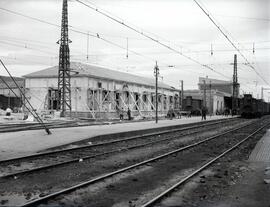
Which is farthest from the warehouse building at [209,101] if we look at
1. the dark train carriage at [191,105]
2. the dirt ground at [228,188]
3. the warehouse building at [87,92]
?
the dirt ground at [228,188]

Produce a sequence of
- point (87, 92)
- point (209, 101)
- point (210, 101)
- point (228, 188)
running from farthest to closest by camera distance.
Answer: point (209, 101), point (210, 101), point (87, 92), point (228, 188)

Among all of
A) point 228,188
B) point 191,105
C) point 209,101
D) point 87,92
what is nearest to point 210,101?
point 209,101

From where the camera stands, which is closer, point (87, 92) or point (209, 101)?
point (87, 92)

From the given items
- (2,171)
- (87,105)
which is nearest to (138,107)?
(87,105)

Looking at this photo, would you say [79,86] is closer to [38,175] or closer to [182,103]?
[182,103]

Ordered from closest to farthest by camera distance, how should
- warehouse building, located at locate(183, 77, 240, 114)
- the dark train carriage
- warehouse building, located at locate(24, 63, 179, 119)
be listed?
1. warehouse building, located at locate(24, 63, 179, 119)
2. the dark train carriage
3. warehouse building, located at locate(183, 77, 240, 114)

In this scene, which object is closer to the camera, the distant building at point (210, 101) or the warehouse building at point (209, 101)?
the warehouse building at point (209, 101)

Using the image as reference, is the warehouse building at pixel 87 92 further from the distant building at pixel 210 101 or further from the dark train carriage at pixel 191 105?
the distant building at pixel 210 101

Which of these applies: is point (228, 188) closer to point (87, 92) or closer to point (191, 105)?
point (87, 92)

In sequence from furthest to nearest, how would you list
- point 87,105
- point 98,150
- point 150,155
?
point 87,105 → point 98,150 → point 150,155

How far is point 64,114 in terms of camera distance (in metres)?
42.8

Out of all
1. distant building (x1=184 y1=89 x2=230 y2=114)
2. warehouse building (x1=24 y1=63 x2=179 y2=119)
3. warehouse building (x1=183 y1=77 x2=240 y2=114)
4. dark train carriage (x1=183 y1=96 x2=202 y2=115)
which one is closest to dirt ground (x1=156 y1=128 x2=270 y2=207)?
warehouse building (x1=24 y1=63 x2=179 y2=119)

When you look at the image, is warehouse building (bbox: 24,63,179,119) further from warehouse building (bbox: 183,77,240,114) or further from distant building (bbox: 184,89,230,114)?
distant building (bbox: 184,89,230,114)

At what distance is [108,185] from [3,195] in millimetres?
2441
